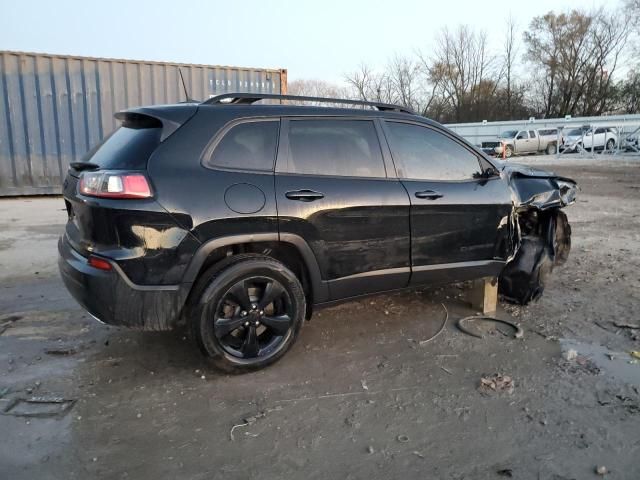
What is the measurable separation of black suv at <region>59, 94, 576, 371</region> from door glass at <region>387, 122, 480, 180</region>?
10 millimetres

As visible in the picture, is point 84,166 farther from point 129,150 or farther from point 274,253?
point 274,253

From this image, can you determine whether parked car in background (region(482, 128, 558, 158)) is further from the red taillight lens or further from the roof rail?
the red taillight lens

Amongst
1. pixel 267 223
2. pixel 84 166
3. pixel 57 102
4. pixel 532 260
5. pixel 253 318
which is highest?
pixel 57 102

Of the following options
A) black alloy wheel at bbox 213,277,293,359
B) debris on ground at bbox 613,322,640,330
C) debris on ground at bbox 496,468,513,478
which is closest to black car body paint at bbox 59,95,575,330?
black alloy wheel at bbox 213,277,293,359

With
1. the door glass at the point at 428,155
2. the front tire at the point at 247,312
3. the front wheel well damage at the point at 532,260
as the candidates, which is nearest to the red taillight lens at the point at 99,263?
the front tire at the point at 247,312

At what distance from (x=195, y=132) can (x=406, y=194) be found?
159 cm

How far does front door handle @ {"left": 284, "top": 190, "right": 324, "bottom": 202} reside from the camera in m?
3.29

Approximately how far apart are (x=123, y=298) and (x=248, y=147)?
4.04 feet

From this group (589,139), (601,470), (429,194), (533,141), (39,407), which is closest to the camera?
(601,470)

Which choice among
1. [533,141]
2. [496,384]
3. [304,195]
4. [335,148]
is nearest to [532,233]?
[496,384]

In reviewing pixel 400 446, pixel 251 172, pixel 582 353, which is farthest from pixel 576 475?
pixel 251 172

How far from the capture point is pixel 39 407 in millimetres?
2955

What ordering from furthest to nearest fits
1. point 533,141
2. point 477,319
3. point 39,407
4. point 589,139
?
point 533,141 → point 589,139 → point 477,319 → point 39,407

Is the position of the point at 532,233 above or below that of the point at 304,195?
below
